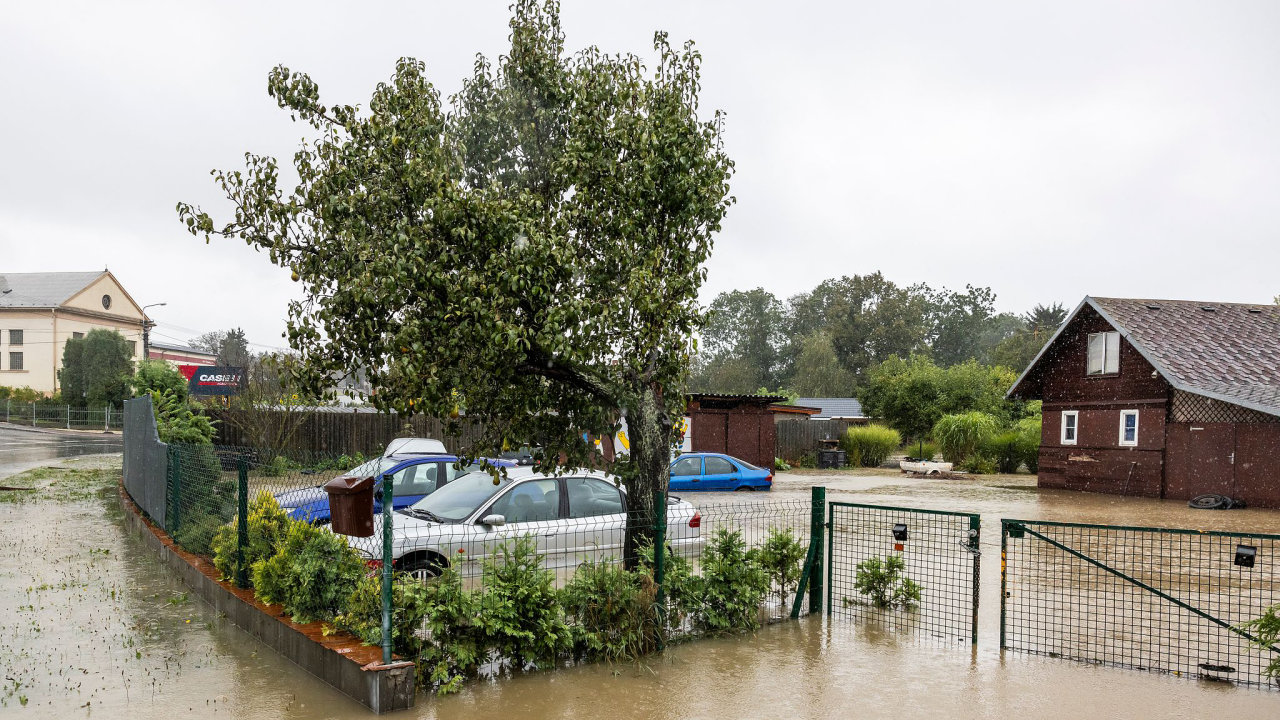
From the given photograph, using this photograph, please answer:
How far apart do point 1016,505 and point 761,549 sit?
52.6ft

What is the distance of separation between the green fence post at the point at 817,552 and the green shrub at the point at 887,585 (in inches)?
13.1

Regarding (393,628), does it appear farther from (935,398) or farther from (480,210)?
(935,398)

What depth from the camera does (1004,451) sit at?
35.5 m

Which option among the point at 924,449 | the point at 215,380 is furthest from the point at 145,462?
the point at 924,449

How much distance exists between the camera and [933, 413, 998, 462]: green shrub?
3669 cm

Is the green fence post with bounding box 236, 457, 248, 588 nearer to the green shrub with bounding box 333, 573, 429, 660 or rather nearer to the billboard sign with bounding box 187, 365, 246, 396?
the green shrub with bounding box 333, 573, 429, 660

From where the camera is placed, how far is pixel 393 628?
6691 mm

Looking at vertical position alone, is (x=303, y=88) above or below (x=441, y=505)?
above

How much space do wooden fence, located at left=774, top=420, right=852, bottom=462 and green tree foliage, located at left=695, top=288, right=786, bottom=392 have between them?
55200 millimetres

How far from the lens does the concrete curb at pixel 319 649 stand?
20.5ft

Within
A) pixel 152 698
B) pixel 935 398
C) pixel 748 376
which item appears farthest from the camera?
pixel 748 376

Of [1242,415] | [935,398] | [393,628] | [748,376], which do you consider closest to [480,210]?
[393,628]

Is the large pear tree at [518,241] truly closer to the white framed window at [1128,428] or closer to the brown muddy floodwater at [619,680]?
the brown muddy floodwater at [619,680]

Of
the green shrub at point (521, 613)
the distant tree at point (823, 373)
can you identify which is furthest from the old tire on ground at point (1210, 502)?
the distant tree at point (823, 373)
